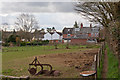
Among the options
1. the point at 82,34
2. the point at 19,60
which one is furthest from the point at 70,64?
the point at 82,34

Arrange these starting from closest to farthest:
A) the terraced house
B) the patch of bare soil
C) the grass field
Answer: the patch of bare soil
the grass field
the terraced house

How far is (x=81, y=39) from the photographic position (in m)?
59.8

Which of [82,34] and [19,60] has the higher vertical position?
[82,34]

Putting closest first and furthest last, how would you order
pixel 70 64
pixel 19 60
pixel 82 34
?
pixel 70 64
pixel 19 60
pixel 82 34

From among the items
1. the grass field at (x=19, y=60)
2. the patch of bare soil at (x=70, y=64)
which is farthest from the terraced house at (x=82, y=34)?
the patch of bare soil at (x=70, y=64)

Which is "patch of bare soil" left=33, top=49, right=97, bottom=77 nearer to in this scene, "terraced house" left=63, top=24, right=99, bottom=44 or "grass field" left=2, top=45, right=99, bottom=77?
"grass field" left=2, top=45, right=99, bottom=77

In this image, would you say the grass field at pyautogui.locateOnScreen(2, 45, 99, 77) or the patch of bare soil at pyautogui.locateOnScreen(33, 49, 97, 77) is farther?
the grass field at pyautogui.locateOnScreen(2, 45, 99, 77)

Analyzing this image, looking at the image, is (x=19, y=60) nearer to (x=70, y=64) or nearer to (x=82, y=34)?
(x=70, y=64)

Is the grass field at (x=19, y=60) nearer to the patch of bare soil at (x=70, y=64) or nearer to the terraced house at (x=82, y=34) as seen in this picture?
the patch of bare soil at (x=70, y=64)

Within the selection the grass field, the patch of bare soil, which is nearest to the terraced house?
the grass field

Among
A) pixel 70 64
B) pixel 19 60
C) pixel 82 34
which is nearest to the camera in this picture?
pixel 70 64

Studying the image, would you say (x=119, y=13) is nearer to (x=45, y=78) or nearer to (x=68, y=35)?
(x=45, y=78)

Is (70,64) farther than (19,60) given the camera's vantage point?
No

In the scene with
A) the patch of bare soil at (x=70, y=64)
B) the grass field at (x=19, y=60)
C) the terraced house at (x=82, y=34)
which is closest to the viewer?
the patch of bare soil at (x=70, y=64)
